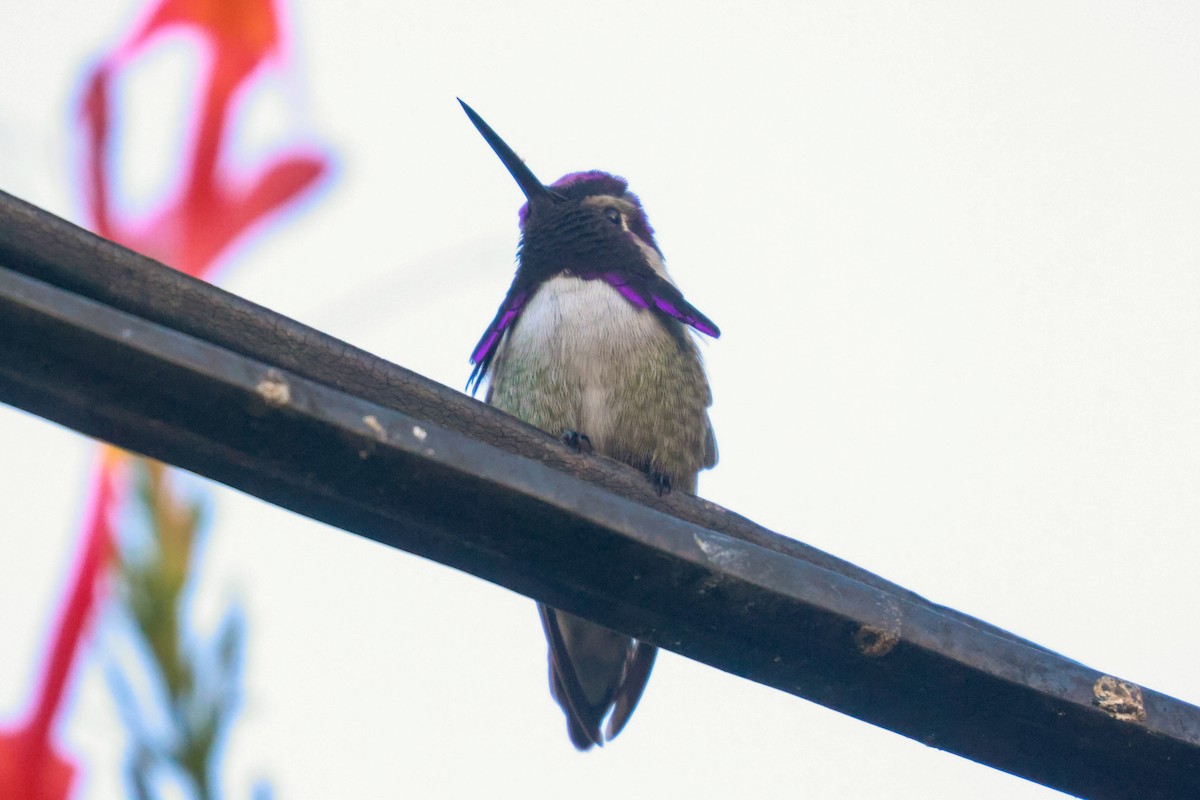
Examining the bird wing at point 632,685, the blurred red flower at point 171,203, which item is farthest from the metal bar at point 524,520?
the bird wing at point 632,685

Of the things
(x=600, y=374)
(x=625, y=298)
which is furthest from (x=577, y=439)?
(x=625, y=298)

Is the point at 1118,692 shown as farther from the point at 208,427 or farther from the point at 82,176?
the point at 82,176

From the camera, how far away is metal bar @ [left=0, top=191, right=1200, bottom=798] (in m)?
1.38

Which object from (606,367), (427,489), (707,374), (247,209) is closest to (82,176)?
(247,209)

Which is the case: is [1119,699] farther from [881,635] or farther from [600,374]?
[600,374]

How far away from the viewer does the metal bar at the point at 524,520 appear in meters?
1.38

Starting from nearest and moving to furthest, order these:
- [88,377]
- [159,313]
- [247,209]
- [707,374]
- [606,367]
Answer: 1. [247,209]
2. [88,377]
3. [159,313]
4. [606,367]
5. [707,374]

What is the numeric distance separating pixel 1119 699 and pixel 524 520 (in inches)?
33.3

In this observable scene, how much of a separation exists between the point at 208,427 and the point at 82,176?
1.00 ft

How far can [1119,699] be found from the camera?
1749 millimetres

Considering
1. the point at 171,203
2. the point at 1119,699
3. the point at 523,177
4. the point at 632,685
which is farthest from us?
the point at 523,177

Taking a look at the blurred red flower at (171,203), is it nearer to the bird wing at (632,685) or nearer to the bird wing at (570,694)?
the bird wing at (570,694)

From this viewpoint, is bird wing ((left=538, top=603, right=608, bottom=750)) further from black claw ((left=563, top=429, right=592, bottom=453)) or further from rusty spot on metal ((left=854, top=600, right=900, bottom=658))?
rusty spot on metal ((left=854, top=600, right=900, bottom=658))

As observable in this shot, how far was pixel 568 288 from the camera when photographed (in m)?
4.41
